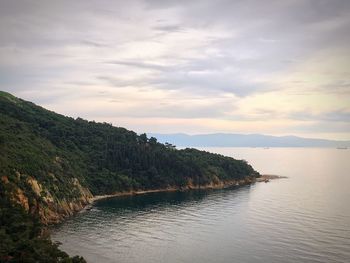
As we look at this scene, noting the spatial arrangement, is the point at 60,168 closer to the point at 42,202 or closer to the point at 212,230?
the point at 42,202

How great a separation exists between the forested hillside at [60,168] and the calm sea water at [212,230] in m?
9.30

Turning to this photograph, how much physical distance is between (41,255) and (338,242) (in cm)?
6603

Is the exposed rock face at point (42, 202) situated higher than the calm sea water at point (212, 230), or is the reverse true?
the exposed rock face at point (42, 202)

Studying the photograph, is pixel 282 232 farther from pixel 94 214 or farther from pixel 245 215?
pixel 94 214

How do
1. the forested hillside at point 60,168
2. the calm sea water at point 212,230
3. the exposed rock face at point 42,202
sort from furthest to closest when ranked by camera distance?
the forested hillside at point 60,168 → the exposed rock face at point 42,202 → the calm sea water at point 212,230

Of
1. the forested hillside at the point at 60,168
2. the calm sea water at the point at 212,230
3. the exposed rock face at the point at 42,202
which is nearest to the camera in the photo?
the calm sea water at the point at 212,230

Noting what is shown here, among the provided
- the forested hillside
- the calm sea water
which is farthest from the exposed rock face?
the calm sea water

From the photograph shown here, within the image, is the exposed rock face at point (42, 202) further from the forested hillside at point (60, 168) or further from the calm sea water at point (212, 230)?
the calm sea water at point (212, 230)

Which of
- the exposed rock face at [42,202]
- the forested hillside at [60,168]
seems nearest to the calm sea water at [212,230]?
the exposed rock face at [42,202]

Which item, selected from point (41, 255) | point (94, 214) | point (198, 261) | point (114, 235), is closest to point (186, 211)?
point (94, 214)

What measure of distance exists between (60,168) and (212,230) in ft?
199

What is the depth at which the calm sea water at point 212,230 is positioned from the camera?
8456 centimetres

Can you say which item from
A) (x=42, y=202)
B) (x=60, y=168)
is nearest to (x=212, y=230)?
(x=42, y=202)

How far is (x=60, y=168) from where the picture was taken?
454 feet
